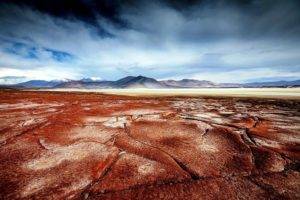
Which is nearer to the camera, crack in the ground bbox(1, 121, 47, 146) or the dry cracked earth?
the dry cracked earth

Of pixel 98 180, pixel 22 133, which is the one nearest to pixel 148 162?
pixel 98 180

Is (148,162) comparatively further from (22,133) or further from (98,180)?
(22,133)

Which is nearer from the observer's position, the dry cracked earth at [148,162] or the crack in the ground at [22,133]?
the dry cracked earth at [148,162]

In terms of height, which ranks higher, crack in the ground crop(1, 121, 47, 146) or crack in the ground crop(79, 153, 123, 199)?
crack in the ground crop(1, 121, 47, 146)

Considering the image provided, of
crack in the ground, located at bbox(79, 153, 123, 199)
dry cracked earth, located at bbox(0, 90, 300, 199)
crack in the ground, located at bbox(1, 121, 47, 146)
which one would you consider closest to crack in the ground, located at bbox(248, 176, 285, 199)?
dry cracked earth, located at bbox(0, 90, 300, 199)

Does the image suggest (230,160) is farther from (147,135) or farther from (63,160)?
(63,160)

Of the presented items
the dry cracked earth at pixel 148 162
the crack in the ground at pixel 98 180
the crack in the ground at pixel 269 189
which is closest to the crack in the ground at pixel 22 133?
the dry cracked earth at pixel 148 162

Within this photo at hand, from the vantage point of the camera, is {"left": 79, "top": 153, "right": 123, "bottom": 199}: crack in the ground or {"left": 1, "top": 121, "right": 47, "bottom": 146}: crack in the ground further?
{"left": 1, "top": 121, "right": 47, "bottom": 146}: crack in the ground

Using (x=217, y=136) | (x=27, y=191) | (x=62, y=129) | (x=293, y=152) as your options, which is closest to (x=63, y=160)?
(x=27, y=191)

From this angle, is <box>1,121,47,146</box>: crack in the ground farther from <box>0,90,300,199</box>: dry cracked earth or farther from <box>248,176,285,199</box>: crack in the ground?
<box>248,176,285,199</box>: crack in the ground

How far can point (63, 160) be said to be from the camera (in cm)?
270

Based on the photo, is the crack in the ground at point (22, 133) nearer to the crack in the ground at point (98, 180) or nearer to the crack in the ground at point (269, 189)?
the crack in the ground at point (98, 180)

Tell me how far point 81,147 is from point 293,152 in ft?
10.0

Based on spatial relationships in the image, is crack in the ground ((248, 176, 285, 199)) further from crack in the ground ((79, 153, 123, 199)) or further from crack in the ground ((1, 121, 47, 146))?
crack in the ground ((1, 121, 47, 146))
